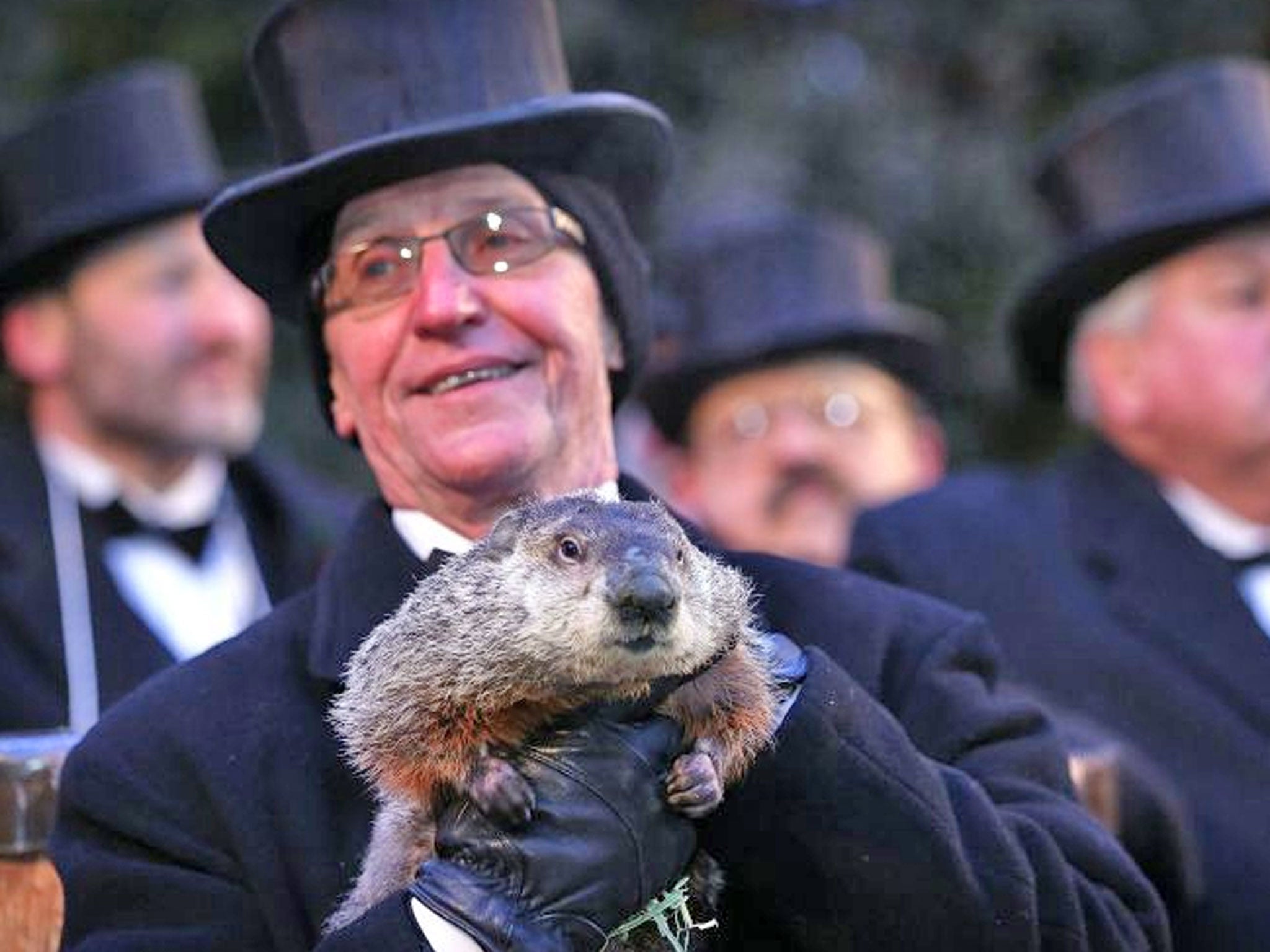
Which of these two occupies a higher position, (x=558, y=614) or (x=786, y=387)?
(x=558, y=614)

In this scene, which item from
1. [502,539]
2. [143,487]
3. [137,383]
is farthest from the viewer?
[137,383]

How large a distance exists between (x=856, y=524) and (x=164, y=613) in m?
2.12

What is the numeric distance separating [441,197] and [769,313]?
4085mm

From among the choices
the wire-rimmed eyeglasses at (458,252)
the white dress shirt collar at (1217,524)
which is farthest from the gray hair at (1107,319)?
the wire-rimmed eyeglasses at (458,252)

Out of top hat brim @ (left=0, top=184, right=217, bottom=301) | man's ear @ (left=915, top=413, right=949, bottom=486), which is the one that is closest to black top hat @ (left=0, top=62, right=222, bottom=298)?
top hat brim @ (left=0, top=184, right=217, bottom=301)

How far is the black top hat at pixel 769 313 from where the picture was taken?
300 inches

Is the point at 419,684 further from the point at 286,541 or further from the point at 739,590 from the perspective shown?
the point at 286,541

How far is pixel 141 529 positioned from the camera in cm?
654

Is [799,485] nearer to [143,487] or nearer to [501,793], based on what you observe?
[143,487]

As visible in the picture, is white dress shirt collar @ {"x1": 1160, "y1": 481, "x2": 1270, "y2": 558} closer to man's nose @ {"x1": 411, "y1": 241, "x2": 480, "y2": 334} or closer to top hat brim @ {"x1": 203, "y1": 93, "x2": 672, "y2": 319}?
top hat brim @ {"x1": 203, "y1": 93, "x2": 672, "y2": 319}

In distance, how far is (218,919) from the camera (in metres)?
3.20

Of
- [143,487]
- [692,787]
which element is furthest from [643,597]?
[143,487]

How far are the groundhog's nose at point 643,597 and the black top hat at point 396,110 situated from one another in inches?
44.8

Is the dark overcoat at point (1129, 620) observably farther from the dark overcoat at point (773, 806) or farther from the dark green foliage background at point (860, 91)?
the dark green foliage background at point (860, 91)
